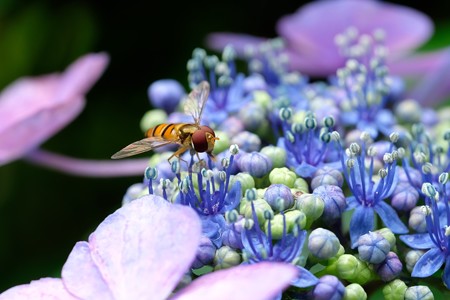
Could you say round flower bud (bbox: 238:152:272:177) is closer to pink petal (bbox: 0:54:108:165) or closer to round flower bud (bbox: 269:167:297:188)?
round flower bud (bbox: 269:167:297:188)

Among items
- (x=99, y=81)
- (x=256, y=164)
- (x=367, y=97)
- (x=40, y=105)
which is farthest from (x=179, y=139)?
(x=99, y=81)

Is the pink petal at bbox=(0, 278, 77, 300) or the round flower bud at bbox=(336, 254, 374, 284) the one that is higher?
the pink petal at bbox=(0, 278, 77, 300)

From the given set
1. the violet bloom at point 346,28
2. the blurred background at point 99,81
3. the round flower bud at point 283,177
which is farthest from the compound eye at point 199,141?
the violet bloom at point 346,28

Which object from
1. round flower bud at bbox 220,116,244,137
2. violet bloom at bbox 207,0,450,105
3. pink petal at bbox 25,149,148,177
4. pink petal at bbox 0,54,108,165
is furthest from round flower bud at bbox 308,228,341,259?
violet bloom at bbox 207,0,450,105

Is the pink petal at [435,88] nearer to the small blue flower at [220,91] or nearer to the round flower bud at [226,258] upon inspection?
the small blue flower at [220,91]

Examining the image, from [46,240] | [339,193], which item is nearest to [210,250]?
[339,193]

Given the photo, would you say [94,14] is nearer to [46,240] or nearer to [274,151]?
[46,240]
